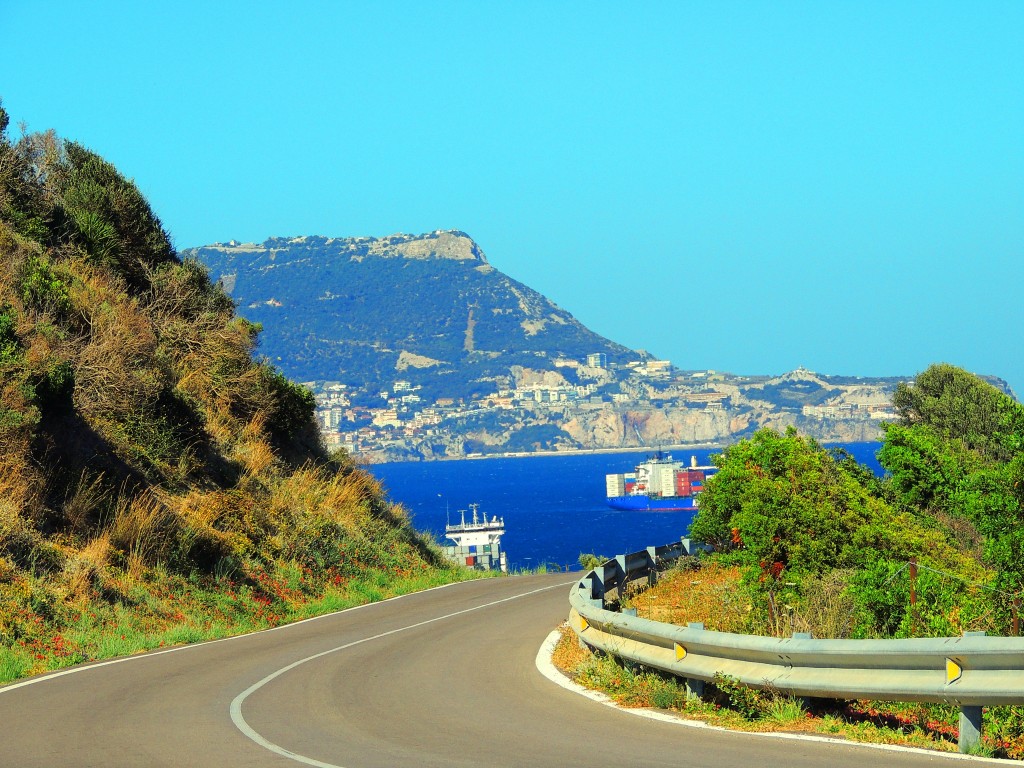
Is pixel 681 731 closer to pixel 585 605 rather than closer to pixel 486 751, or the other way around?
pixel 486 751

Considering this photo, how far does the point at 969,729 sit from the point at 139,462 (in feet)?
56.6

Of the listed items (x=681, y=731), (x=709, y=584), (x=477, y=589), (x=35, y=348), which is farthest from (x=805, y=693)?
(x=477, y=589)

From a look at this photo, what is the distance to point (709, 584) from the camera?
1738 centimetres

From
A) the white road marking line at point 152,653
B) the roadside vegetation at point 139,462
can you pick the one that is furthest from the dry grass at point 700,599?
the roadside vegetation at point 139,462

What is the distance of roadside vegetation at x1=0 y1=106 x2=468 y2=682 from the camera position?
16469mm

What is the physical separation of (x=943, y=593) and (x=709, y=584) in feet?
22.9

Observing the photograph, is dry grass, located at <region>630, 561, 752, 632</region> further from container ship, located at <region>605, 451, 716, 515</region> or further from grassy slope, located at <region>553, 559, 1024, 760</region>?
container ship, located at <region>605, 451, 716, 515</region>

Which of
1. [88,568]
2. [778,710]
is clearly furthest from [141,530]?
[778,710]

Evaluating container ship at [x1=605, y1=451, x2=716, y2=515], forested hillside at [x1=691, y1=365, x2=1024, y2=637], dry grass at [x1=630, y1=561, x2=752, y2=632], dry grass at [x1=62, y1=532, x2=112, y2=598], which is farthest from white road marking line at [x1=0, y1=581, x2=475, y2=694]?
container ship at [x1=605, y1=451, x2=716, y2=515]

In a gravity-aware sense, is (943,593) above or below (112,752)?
above

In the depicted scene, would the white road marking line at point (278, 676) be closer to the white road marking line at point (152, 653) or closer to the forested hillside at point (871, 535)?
the white road marking line at point (152, 653)

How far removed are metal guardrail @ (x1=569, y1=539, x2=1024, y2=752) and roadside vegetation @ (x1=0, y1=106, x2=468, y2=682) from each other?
722cm

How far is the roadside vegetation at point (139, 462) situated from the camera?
54.0 ft

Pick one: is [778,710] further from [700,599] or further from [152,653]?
[152,653]
